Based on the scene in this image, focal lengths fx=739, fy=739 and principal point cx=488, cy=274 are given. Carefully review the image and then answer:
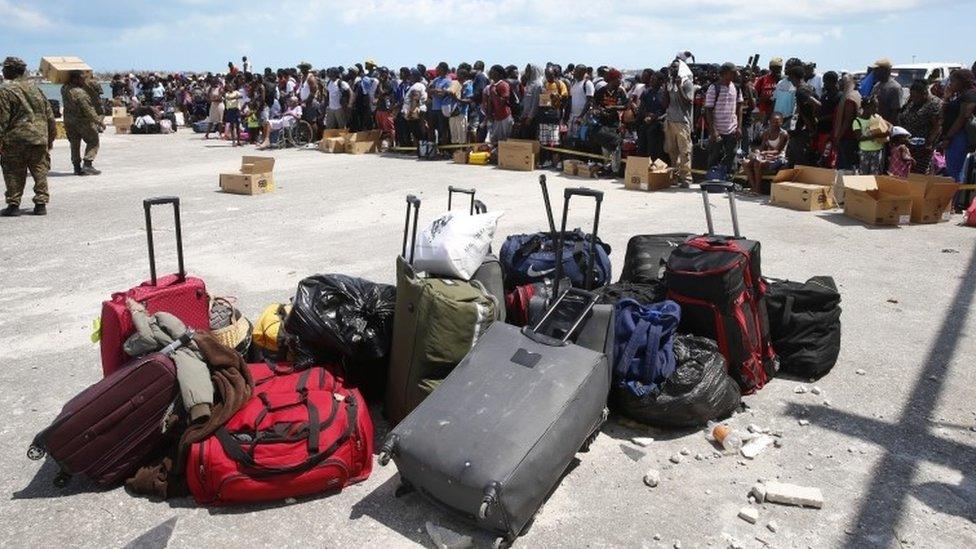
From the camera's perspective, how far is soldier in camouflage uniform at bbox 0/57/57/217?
9383mm

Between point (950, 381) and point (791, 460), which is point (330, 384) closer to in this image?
point (791, 460)

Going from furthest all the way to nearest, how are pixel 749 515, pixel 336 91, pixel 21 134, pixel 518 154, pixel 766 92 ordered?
pixel 336 91
pixel 518 154
pixel 766 92
pixel 21 134
pixel 749 515

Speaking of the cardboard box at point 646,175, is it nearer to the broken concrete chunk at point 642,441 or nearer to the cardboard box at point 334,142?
the broken concrete chunk at point 642,441

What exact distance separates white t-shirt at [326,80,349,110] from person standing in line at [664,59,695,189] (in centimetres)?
868

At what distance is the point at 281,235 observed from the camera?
8578mm

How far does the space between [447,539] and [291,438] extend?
85 centimetres

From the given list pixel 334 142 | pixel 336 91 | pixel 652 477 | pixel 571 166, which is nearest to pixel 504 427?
pixel 652 477

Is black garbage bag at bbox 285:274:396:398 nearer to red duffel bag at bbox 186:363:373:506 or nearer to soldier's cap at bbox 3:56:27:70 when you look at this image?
red duffel bag at bbox 186:363:373:506

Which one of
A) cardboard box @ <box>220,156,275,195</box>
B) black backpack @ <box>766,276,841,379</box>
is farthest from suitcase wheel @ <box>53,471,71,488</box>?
cardboard box @ <box>220,156,275,195</box>

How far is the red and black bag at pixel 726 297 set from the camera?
13.6 feet

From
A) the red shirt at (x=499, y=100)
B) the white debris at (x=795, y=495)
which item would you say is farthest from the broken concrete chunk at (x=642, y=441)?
the red shirt at (x=499, y=100)

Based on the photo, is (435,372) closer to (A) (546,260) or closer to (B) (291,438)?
(B) (291,438)

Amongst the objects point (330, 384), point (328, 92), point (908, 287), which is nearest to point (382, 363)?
point (330, 384)

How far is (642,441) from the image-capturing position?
389cm
